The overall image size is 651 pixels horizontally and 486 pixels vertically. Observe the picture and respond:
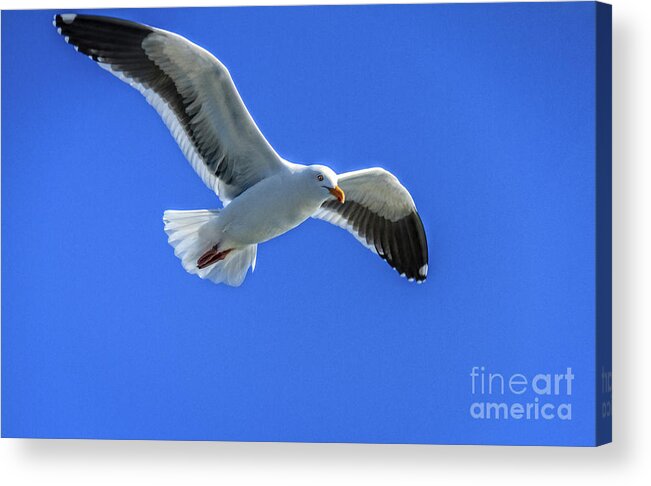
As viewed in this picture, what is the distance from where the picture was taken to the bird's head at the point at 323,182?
5.25 m

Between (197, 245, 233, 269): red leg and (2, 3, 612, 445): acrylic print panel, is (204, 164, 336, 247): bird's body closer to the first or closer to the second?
(197, 245, 233, 269): red leg

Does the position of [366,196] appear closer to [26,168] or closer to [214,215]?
[214,215]

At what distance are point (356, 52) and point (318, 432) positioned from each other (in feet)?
4.24

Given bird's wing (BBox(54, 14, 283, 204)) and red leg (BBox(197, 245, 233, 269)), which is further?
red leg (BBox(197, 245, 233, 269))

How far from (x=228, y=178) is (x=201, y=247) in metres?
0.26

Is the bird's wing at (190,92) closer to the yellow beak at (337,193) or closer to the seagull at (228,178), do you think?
the seagull at (228,178)

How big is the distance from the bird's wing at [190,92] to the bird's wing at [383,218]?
32 cm

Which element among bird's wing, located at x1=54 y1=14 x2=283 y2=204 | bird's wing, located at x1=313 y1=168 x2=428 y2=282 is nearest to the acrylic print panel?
bird's wing, located at x1=313 y1=168 x2=428 y2=282

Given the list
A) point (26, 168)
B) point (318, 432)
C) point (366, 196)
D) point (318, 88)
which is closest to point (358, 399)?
point (318, 432)

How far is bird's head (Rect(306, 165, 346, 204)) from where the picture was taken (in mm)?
5246

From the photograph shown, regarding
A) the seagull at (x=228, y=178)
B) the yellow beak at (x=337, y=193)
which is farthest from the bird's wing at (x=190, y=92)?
the yellow beak at (x=337, y=193)

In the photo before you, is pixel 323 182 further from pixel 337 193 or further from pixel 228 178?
pixel 228 178

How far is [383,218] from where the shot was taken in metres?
5.63

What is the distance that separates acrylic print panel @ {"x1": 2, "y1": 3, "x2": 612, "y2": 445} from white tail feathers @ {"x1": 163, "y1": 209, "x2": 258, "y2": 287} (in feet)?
0.16
